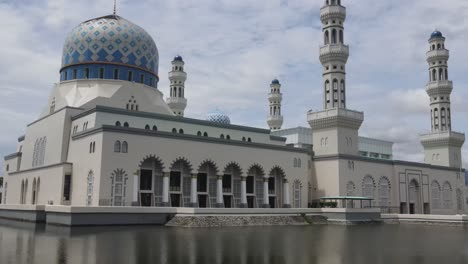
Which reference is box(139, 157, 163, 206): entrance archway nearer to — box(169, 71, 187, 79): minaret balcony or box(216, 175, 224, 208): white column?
box(216, 175, 224, 208): white column

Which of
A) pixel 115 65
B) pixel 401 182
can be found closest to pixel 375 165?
pixel 401 182

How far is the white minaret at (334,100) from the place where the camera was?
40.6 meters

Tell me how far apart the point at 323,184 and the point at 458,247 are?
23.8 m

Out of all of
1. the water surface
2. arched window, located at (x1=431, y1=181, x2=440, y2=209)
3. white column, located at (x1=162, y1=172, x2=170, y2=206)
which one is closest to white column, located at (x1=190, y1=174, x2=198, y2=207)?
white column, located at (x1=162, y1=172, x2=170, y2=206)

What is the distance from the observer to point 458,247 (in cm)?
1761

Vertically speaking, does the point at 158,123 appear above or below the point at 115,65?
below

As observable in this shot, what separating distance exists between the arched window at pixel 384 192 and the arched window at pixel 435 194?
Result: 693 centimetres

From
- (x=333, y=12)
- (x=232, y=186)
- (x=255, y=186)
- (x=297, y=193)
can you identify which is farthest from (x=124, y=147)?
(x=333, y=12)

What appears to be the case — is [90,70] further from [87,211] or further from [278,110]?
[278,110]

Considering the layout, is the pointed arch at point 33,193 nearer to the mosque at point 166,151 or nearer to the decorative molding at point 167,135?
the mosque at point 166,151

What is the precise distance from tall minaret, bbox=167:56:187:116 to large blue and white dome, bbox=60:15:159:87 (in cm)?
1210

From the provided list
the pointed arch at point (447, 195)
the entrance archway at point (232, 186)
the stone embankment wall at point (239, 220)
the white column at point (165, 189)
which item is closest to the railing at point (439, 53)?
the pointed arch at point (447, 195)

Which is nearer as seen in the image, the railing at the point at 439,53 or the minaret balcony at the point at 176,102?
the railing at the point at 439,53

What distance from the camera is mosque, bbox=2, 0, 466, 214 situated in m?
31.4
